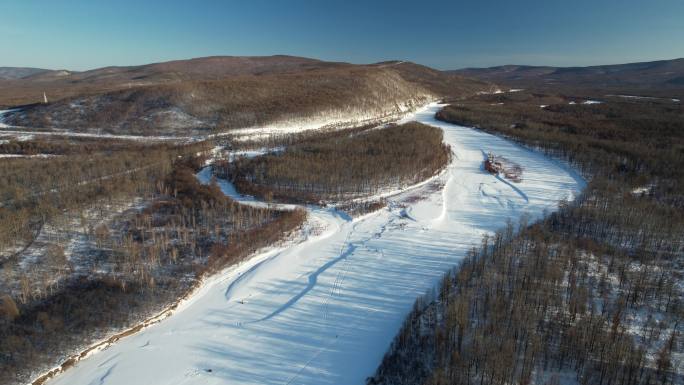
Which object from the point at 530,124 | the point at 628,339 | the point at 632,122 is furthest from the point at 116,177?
the point at 632,122

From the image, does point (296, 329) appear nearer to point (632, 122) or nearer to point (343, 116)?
point (343, 116)

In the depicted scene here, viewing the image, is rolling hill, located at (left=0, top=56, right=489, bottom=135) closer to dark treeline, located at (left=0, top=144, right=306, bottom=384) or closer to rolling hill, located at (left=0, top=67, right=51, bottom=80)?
dark treeline, located at (left=0, top=144, right=306, bottom=384)

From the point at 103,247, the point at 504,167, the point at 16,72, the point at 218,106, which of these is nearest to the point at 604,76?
the point at 504,167

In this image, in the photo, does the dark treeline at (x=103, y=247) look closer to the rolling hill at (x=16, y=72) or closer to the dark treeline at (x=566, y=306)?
the dark treeline at (x=566, y=306)

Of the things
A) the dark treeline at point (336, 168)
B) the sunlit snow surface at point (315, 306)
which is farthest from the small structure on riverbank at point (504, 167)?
the sunlit snow surface at point (315, 306)

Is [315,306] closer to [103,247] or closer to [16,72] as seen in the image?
[103,247]
